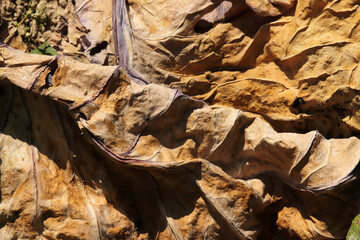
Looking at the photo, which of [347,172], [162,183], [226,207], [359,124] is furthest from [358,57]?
[162,183]

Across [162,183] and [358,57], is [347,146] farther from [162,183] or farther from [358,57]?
[162,183]

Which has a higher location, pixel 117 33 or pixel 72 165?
pixel 117 33

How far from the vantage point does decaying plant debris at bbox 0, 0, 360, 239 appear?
223 cm

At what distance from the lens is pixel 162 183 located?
7.85 feet

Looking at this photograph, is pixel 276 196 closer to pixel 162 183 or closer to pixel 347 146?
pixel 347 146

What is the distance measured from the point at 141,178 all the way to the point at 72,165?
38 cm

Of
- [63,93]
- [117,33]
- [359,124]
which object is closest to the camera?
[63,93]

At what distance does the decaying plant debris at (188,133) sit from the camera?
2229 millimetres

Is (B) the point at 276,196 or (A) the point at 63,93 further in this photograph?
(B) the point at 276,196

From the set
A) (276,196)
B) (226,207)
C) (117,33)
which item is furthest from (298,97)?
(117,33)

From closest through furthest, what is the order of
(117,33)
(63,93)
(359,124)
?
(63,93) < (359,124) < (117,33)

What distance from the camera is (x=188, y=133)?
2.28 meters

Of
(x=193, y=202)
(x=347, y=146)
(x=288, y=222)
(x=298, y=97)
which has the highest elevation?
(x=298, y=97)

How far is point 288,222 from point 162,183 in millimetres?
724
